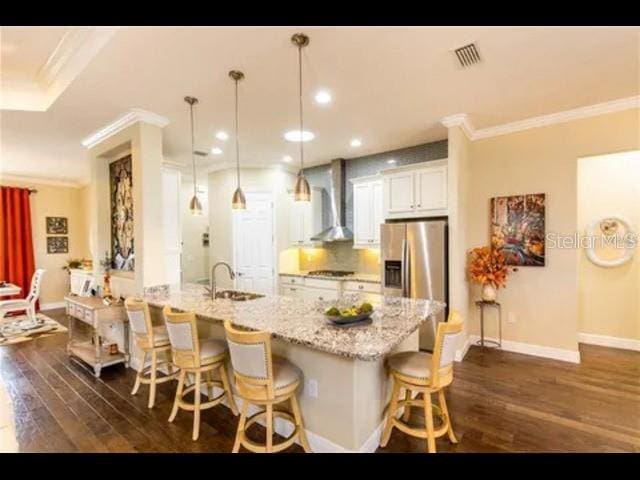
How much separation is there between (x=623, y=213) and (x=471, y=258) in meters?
2.21

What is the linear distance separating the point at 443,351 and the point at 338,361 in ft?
2.21

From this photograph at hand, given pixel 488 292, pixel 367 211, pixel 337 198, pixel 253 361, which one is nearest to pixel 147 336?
pixel 253 361

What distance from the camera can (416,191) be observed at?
13.7 ft

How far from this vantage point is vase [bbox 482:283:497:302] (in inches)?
156

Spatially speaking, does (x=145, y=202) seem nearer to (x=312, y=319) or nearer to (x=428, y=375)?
(x=312, y=319)

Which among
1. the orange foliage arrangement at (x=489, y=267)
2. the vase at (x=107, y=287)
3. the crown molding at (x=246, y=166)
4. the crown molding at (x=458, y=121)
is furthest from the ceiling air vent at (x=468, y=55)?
the vase at (x=107, y=287)

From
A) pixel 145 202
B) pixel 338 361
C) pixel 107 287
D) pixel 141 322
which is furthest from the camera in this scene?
pixel 107 287

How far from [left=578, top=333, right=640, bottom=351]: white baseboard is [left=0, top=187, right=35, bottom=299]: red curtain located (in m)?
10.3

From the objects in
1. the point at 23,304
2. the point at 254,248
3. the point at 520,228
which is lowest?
the point at 23,304

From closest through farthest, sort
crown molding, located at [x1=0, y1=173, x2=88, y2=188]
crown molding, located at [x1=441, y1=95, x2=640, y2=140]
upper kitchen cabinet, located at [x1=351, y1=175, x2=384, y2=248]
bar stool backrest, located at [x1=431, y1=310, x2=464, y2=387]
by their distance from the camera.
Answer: bar stool backrest, located at [x1=431, y1=310, x2=464, y2=387] → crown molding, located at [x1=441, y1=95, x2=640, y2=140] → upper kitchen cabinet, located at [x1=351, y1=175, x2=384, y2=248] → crown molding, located at [x1=0, y1=173, x2=88, y2=188]

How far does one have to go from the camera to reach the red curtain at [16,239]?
6.43 m

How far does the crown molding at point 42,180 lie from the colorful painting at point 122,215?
415 cm

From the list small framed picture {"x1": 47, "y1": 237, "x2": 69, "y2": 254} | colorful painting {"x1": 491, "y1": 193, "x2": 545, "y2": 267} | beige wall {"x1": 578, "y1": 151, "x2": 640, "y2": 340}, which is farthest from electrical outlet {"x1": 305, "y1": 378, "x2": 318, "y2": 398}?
small framed picture {"x1": 47, "y1": 237, "x2": 69, "y2": 254}

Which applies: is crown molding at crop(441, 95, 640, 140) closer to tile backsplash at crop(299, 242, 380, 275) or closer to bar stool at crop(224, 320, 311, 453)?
tile backsplash at crop(299, 242, 380, 275)
